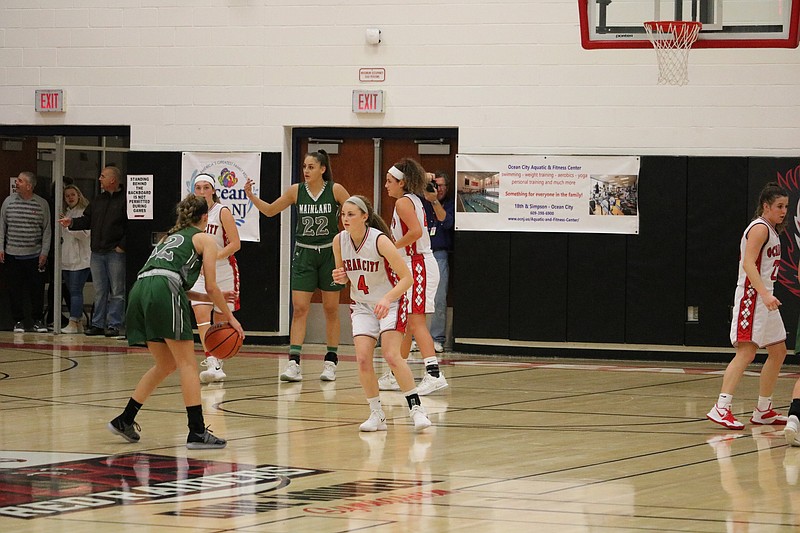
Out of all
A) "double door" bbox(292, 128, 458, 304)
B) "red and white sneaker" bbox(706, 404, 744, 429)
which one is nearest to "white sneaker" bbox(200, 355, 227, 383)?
"double door" bbox(292, 128, 458, 304)

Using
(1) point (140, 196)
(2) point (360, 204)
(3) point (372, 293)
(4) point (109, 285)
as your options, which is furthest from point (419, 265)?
(4) point (109, 285)

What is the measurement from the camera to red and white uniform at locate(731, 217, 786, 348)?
8.54 m

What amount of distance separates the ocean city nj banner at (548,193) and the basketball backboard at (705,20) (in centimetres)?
242

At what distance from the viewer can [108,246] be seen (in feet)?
50.9

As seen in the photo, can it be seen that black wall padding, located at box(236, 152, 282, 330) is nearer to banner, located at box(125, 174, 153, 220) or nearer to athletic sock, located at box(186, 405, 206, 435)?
banner, located at box(125, 174, 153, 220)

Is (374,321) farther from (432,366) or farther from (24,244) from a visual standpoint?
(24,244)

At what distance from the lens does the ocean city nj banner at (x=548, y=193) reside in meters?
14.0

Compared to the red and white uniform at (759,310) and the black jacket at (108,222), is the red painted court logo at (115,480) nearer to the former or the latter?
the red and white uniform at (759,310)

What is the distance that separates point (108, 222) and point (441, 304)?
165 inches

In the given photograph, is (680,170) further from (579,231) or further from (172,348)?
(172,348)

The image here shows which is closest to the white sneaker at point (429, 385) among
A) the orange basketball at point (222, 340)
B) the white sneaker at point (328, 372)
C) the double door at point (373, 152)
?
the white sneaker at point (328, 372)

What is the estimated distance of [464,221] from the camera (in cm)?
1438

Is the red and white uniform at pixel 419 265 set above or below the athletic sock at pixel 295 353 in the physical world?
above

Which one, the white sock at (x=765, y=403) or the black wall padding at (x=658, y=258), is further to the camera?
the black wall padding at (x=658, y=258)
